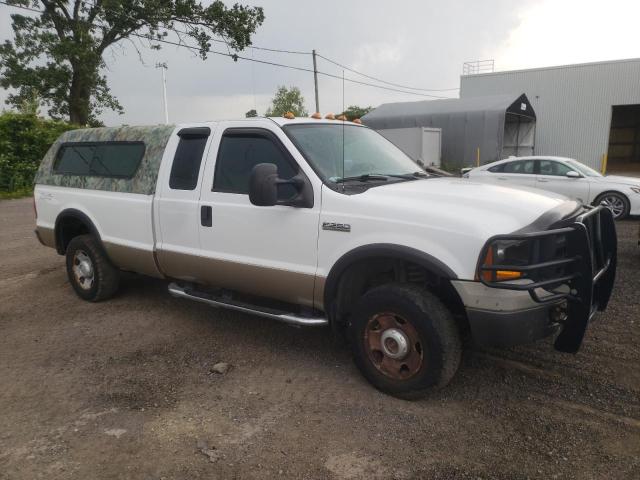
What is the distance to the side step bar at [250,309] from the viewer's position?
12.4 feet

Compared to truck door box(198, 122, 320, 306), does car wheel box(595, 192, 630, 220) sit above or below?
below

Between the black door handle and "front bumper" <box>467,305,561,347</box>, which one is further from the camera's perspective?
the black door handle

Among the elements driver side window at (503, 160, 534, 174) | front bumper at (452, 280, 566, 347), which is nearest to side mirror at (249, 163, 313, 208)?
front bumper at (452, 280, 566, 347)

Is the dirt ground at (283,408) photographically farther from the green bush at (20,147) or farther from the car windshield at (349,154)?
the green bush at (20,147)

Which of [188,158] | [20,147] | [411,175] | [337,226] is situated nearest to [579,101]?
[20,147]

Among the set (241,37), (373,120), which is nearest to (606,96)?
(373,120)

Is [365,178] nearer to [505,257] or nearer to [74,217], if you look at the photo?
[505,257]

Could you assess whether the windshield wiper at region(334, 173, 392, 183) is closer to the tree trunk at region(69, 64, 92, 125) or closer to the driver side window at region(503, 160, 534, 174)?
the driver side window at region(503, 160, 534, 174)

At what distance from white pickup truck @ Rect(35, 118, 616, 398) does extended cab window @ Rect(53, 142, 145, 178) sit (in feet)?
0.09

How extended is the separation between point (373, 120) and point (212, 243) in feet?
76.7

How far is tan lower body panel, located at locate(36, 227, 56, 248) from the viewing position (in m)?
5.88

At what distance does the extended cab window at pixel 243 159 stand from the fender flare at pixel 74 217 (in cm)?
186

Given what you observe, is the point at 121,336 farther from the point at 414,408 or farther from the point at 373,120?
the point at 373,120

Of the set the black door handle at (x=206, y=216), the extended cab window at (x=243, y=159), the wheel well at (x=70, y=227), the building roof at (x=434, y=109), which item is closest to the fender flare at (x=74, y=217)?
the wheel well at (x=70, y=227)
